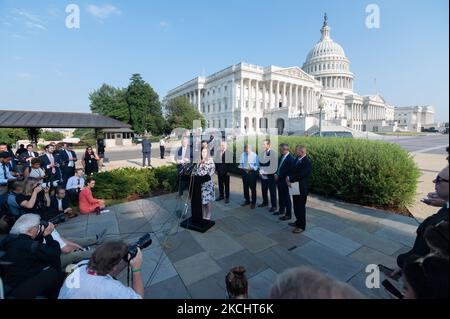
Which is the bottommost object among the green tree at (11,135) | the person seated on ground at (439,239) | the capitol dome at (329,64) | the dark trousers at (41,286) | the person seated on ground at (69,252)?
the person seated on ground at (69,252)

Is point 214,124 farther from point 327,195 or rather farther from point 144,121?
point 327,195

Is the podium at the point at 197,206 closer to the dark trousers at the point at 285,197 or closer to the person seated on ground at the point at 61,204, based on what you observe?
the dark trousers at the point at 285,197

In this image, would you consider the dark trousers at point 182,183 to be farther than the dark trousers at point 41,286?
Yes

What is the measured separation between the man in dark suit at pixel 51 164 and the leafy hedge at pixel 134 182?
5.36 ft

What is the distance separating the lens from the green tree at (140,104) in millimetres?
46625

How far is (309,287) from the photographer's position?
4.13 feet

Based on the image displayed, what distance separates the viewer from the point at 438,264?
1436mm

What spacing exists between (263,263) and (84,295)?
9.05 ft

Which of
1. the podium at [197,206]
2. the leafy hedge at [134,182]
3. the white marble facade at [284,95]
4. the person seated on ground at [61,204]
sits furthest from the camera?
the white marble facade at [284,95]

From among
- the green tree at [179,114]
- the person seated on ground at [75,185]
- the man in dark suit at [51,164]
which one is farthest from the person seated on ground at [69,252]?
the green tree at [179,114]

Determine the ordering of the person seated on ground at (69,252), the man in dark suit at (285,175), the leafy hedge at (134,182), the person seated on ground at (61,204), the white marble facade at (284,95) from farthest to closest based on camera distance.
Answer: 1. the white marble facade at (284,95)
2. the leafy hedge at (134,182)
3. the person seated on ground at (61,204)
4. the man in dark suit at (285,175)
5. the person seated on ground at (69,252)

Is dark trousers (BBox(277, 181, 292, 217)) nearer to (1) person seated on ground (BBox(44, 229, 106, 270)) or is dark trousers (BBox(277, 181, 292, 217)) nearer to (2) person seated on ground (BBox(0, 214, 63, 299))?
(1) person seated on ground (BBox(44, 229, 106, 270))
